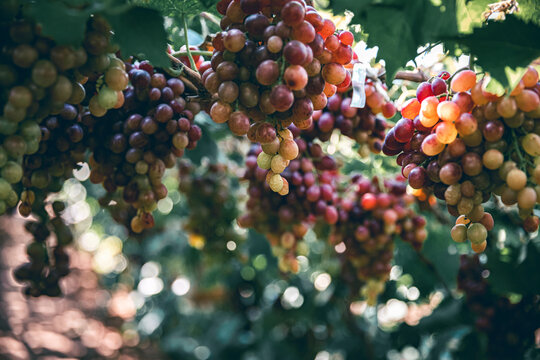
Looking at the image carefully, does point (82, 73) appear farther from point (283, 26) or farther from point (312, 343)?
point (312, 343)

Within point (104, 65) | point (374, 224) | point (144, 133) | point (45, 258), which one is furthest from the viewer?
point (374, 224)

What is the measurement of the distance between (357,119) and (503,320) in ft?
3.05

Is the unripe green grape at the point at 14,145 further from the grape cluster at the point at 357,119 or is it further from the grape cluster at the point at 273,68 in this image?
the grape cluster at the point at 357,119

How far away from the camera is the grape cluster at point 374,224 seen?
129 cm

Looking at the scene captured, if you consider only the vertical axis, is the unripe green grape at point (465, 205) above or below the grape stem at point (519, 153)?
below

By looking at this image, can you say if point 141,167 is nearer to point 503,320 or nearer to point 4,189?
point 4,189

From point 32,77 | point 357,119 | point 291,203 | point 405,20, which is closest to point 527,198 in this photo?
point 405,20

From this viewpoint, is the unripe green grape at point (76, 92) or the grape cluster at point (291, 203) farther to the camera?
the grape cluster at point (291, 203)

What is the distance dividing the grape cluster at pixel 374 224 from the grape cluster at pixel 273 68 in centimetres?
67

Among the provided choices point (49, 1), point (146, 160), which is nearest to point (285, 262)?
point (146, 160)

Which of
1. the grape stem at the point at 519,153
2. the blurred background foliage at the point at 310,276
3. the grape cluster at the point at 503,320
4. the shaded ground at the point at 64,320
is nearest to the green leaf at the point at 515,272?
the blurred background foliage at the point at 310,276

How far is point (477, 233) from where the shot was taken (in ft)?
2.14

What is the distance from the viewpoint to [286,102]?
605 millimetres

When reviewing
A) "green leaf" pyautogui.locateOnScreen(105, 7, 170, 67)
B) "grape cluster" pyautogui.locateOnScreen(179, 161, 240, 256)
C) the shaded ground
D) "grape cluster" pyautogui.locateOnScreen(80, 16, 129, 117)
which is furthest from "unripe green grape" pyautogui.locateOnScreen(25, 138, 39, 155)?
the shaded ground
